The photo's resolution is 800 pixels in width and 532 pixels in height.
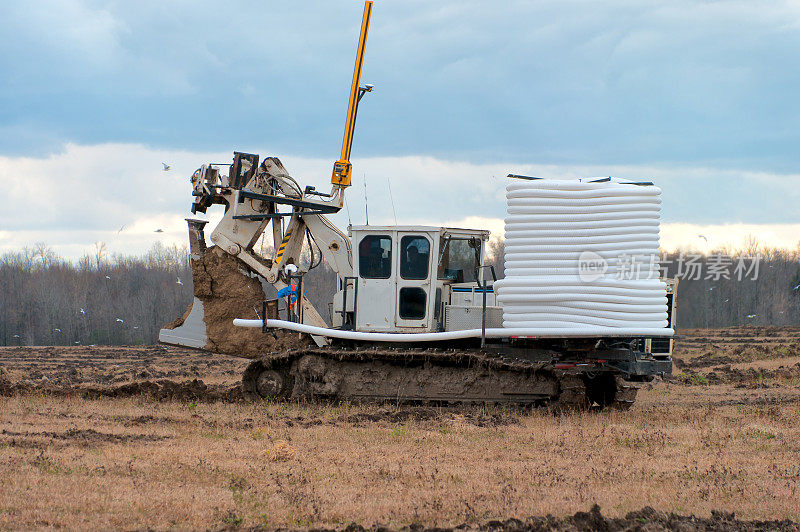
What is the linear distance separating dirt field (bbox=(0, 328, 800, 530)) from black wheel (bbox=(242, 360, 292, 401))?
412 millimetres

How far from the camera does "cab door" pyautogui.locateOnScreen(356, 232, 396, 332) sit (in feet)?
50.0

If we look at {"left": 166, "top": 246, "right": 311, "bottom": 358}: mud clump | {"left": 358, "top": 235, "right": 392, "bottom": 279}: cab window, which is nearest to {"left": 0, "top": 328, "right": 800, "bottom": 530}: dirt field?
{"left": 166, "top": 246, "right": 311, "bottom": 358}: mud clump

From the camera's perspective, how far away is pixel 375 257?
1534cm

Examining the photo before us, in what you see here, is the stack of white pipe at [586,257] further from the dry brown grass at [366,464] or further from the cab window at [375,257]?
the cab window at [375,257]

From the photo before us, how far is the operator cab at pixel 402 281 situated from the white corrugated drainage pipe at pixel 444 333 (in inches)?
12.1

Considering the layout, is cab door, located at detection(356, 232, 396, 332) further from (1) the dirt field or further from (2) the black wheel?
(2) the black wheel

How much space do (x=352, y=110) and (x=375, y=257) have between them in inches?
118

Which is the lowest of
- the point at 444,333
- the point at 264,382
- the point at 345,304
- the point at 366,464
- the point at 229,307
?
the point at 366,464

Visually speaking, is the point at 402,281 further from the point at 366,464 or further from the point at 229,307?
the point at 366,464

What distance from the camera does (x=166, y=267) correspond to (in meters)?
74.1

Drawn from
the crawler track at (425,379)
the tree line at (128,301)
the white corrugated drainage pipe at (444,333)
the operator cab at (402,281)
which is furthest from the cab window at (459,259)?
the tree line at (128,301)

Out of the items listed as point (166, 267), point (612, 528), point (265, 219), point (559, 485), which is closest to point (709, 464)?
point (559, 485)

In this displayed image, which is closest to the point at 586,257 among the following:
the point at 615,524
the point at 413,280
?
the point at 413,280

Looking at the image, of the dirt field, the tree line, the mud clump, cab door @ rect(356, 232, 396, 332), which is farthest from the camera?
the tree line
